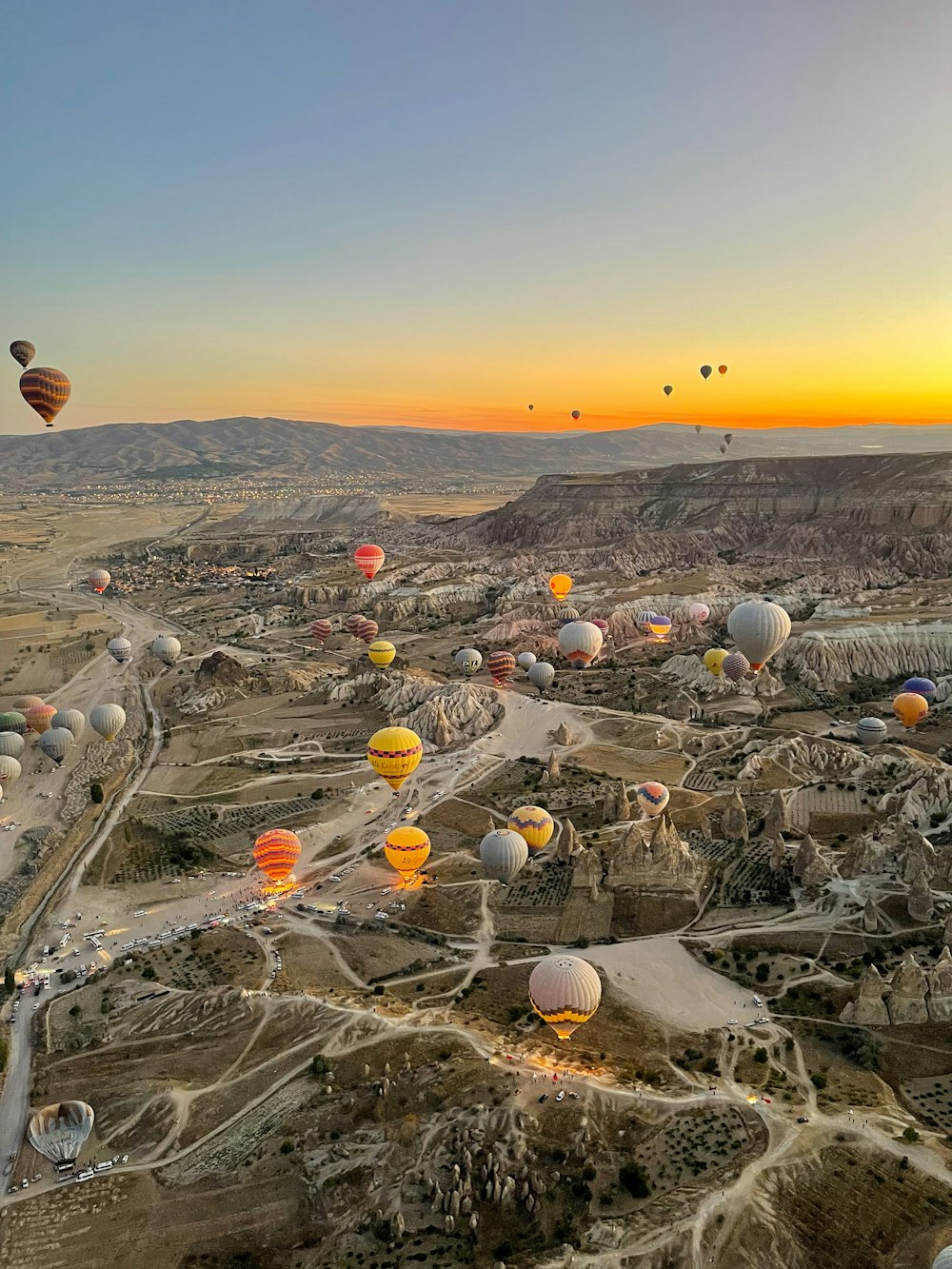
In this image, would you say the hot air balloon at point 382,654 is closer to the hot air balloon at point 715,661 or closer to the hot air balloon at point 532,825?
the hot air balloon at point 715,661

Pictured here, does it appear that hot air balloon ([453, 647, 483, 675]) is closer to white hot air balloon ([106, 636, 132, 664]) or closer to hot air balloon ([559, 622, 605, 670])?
hot air balloon ([559, 622, 605, 670])

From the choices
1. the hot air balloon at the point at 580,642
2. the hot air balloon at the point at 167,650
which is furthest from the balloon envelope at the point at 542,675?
the hot air balloon at the point at 167,650

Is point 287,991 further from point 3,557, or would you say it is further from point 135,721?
point 3,557

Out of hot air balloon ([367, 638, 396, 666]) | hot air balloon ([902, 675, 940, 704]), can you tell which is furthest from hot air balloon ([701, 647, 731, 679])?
hot air balloon ([367, 638, 396, 666])

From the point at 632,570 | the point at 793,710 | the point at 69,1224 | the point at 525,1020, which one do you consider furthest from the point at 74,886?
the point at 632,570

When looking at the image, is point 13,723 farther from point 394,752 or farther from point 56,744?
point 394,752
